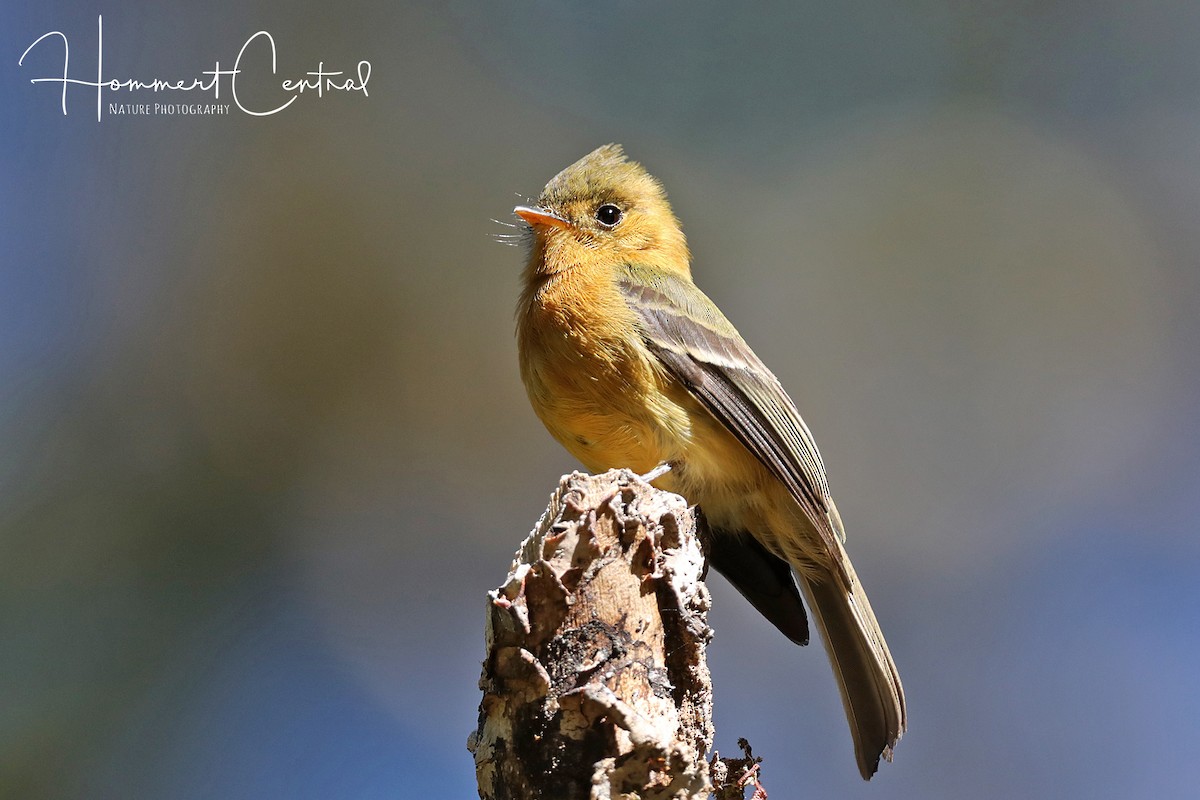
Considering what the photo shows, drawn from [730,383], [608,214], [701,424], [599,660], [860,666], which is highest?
[608,214]

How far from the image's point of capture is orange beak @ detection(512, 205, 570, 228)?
4289 millimetres

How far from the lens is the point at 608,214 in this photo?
4.52m

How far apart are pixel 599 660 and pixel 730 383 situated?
1.93m

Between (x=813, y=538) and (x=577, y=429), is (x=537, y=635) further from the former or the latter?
(x=813, y=538)

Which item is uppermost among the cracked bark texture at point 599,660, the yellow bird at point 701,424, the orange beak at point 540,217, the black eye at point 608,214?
A: the black eye at point 608,214

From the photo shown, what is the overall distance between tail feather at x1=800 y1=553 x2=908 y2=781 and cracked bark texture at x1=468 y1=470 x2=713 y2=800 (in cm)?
167

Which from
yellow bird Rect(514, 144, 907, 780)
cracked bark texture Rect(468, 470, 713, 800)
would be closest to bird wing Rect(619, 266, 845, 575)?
yellow bird Rect(514, 144, 907, 780)

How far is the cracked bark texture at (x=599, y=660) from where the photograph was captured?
2.03m

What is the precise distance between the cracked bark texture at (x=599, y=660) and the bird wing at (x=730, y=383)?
1.26 meters

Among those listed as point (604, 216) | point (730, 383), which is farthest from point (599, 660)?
point (604, 216)

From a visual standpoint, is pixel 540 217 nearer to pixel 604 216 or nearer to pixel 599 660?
pixel 604 216

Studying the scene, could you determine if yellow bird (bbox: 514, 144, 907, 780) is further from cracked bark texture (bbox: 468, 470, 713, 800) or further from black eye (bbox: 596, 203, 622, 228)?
cracked bark texture (bbox: 468, 470, 713, 800)

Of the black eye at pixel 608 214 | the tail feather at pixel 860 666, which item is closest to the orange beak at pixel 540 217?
the black eye at pixel 608 214

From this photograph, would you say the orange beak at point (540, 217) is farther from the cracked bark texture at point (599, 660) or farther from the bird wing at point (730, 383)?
the cracked bark texture at point (599, 660)
